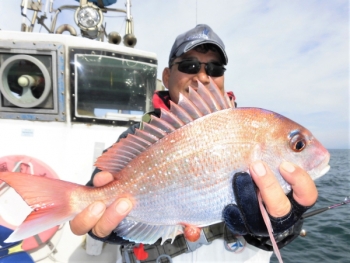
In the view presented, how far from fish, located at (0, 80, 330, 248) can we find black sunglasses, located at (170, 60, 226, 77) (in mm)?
803

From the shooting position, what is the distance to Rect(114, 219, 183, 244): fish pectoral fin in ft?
5.33

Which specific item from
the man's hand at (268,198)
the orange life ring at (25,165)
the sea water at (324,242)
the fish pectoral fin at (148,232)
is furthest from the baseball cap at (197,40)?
the sea water at (324,242)

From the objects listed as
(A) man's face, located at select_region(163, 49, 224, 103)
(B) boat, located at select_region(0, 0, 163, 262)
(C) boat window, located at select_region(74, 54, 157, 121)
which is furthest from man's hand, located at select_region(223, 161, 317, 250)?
(C) boat window, located at select_region(74, 54, 157, 121)

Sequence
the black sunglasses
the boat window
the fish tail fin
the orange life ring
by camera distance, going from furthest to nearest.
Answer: the boat window
the orange life ring
the black sunglasses
the fish tail fin

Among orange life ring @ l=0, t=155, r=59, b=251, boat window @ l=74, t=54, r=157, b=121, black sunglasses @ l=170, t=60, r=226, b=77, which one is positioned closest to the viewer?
black sunglasses @ l=170, t=60, r=226, b=77

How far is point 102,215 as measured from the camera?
62.8 inches

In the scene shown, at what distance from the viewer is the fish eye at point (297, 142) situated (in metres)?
1.50

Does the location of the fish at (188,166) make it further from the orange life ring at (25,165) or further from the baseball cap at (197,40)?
the orange life ring at (25,165)

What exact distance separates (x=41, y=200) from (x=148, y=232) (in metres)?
0.71

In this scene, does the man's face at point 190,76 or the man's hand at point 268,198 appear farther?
the man's face at point 190,76

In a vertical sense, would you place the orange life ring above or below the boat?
below

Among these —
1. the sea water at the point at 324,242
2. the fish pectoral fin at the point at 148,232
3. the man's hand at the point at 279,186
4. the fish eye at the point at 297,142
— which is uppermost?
the fish eye at the point at 297,142

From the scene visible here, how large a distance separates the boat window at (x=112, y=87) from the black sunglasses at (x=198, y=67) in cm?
177

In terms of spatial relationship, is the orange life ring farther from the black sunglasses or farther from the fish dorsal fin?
the black sunglasses
